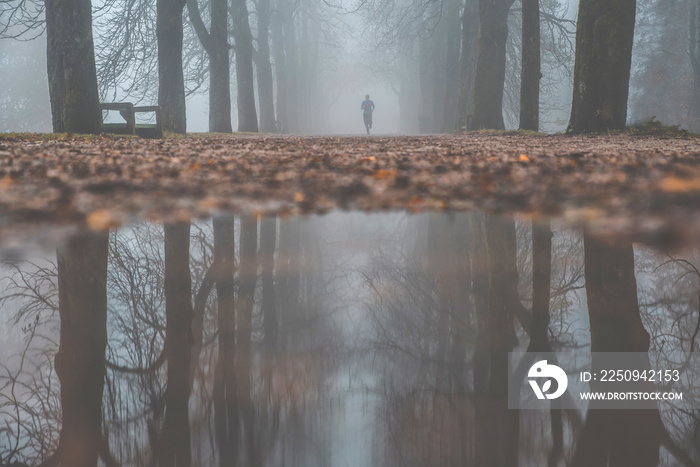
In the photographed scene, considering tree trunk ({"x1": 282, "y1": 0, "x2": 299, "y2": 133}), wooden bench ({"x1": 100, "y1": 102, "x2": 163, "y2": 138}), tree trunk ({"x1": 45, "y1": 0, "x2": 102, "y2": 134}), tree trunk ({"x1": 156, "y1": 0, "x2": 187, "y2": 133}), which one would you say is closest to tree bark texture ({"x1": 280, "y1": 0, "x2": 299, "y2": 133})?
tree trunk ({"x1": 282, "y1": 0, "x2": 299, "y2": 133})

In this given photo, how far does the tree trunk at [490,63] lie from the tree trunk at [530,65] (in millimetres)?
1596

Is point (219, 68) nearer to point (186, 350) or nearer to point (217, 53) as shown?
point (217, 53)

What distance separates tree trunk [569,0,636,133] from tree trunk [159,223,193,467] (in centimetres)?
730

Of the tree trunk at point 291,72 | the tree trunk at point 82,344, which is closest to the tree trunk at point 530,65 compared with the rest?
the tree trunk at point 82,344

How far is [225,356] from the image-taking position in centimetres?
193

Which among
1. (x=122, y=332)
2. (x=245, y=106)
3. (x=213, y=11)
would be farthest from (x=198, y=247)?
(x=245, y=106)

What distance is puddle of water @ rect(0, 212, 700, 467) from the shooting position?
1.62 m

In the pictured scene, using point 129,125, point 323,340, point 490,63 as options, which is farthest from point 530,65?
point 323,340

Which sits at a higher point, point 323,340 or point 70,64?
point 70,64

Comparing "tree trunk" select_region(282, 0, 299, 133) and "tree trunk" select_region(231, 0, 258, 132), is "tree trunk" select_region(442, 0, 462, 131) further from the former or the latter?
"tree trunk" select_region(282, 0, 299, 133)

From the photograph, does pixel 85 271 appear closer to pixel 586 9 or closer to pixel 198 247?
pixel 198 247

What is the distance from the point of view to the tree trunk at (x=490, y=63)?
13109 millimetres

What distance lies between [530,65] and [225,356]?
10985mm

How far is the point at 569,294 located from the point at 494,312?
0.53m
